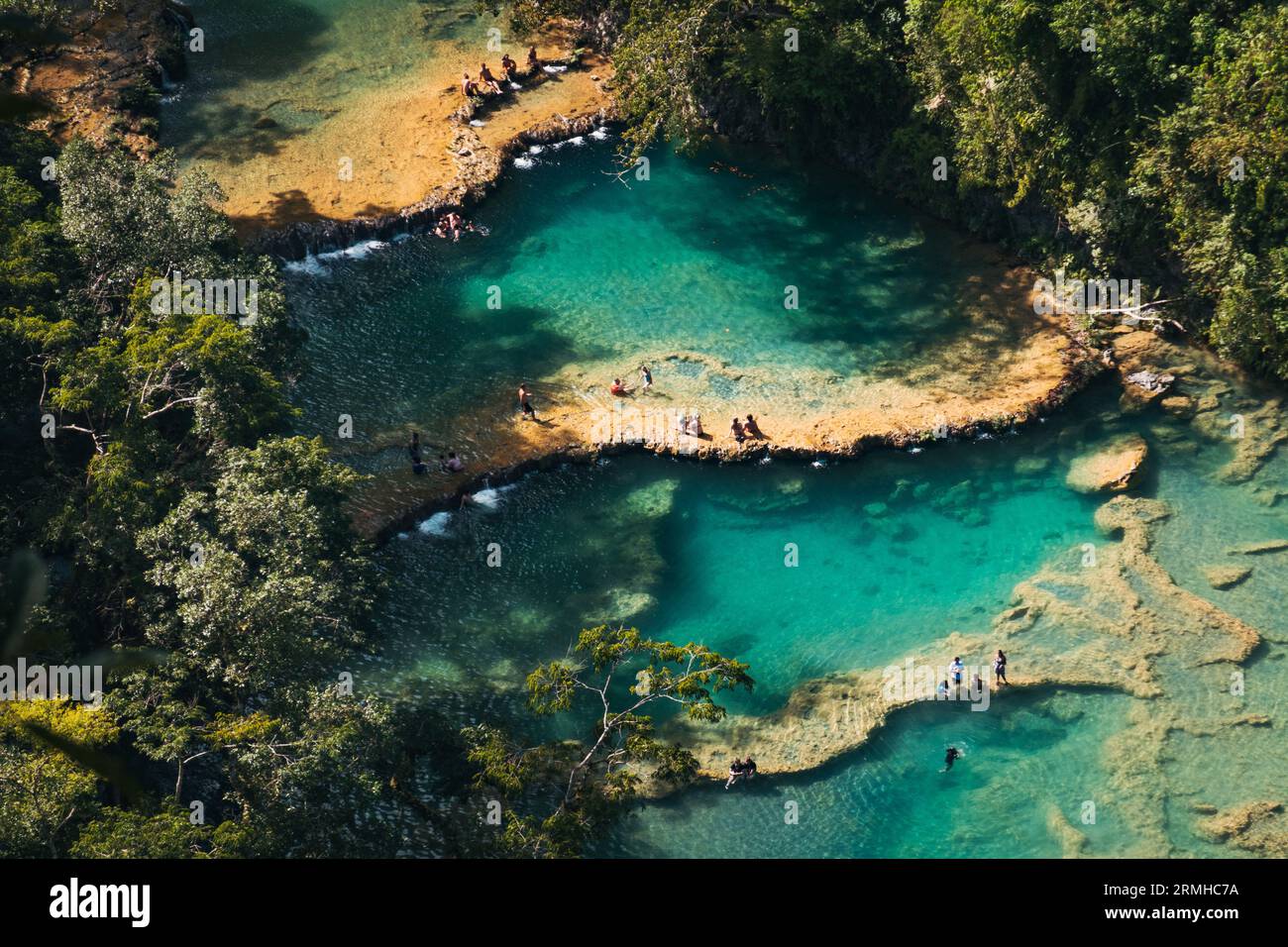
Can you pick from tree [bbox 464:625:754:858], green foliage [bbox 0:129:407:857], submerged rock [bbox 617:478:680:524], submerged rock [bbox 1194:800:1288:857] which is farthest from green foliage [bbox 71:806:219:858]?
submerged rock [bbox 1194:800:1288:857]

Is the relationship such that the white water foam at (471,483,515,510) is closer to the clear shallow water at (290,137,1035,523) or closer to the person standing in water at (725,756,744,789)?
the clear shallow water at (290,137,1035,523)

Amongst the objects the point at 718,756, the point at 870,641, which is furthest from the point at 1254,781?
the point at 718,756

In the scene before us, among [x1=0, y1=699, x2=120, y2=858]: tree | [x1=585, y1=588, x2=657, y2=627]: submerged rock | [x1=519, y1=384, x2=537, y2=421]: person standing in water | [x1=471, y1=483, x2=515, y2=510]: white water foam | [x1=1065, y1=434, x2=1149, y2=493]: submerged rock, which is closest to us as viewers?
[x1=0, y1=699, x2=120, y2=858]: tree

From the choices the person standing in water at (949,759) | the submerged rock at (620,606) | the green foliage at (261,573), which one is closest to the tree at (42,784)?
the green foliage at (261,573)

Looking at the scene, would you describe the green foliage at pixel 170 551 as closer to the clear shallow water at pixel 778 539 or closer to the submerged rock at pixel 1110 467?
the clear shallow water at pixel 778 539

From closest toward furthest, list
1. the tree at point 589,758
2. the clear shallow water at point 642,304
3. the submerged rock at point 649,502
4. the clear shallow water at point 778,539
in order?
the tree at point 589,758 < the clear shallow water at point 778,539 < the submerged rock at point 649,502 < the clear shallow water at point 642,304

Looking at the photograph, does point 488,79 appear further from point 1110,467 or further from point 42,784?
point 42,784
